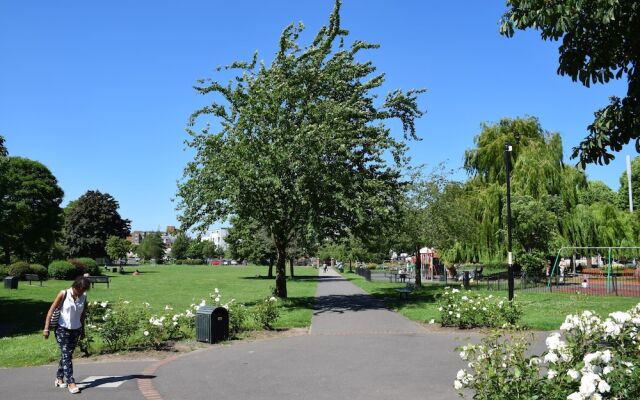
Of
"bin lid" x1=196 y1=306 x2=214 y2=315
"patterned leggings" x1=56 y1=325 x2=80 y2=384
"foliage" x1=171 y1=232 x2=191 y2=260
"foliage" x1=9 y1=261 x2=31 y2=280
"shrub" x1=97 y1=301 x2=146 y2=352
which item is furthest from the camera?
"foliage" x1=171 y1=232 x2=191 y2=260

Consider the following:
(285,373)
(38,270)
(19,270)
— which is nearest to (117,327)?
(285,373)

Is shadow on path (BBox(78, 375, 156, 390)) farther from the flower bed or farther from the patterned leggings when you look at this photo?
the flower bed

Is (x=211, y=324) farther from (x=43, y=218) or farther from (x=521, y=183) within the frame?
(x=43, y=218)

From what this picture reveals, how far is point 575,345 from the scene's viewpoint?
488cm

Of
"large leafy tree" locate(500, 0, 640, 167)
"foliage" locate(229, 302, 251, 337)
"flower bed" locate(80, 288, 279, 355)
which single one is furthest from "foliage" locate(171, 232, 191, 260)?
"large leafy tree" locate(500, 0, 640, 167)

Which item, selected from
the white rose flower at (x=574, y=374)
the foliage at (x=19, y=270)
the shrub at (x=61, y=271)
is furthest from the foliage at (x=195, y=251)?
the white rose flower at (x=574, y=374)

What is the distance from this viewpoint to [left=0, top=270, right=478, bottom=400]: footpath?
7.68 m

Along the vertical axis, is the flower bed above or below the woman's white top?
below

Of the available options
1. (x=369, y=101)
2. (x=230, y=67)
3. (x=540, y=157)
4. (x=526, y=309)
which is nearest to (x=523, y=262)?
(x=540, y=157)

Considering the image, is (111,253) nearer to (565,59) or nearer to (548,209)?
(548,209)

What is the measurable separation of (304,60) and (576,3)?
15.6 m

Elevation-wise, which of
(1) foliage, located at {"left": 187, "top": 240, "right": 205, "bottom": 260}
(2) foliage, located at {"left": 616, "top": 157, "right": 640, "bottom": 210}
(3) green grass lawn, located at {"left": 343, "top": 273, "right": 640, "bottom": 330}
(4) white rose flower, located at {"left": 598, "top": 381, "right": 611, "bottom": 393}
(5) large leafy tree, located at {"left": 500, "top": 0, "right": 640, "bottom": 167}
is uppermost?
(2) foliage, located at {"left": 616, "top": 157, "right": 640, "bottom": 210}

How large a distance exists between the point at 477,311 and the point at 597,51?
942cm

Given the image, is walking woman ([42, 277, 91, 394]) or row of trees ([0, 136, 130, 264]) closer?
walking woman ([42, 277, 91, 394])
